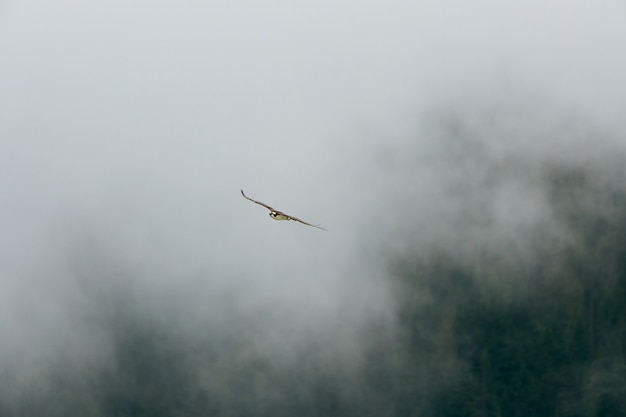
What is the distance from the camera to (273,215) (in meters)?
181
